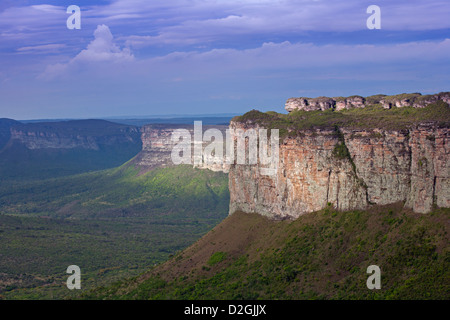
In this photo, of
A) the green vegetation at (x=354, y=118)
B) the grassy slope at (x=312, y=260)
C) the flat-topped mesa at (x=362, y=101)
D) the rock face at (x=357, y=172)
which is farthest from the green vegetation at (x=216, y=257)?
the flat-topped mesa at (x=362, y=101)

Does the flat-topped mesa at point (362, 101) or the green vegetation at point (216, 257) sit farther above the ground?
the flat-topped mesa at point (362, 101)


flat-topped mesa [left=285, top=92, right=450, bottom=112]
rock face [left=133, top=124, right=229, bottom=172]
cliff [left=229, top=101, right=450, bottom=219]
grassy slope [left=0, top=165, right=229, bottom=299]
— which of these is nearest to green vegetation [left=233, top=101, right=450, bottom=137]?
cliff [left=229, top=101, right=450, bottom=219]

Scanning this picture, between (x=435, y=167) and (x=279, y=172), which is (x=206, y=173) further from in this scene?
(x=435, y=167)

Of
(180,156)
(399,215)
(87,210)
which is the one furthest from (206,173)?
(399,215)

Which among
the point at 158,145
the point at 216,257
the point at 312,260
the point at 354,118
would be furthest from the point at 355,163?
the point at 158,145

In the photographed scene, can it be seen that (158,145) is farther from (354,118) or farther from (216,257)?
(354,118)

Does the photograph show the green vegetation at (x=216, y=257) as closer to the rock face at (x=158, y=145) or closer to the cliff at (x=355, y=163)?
the cliff at (x=355, y=163)
